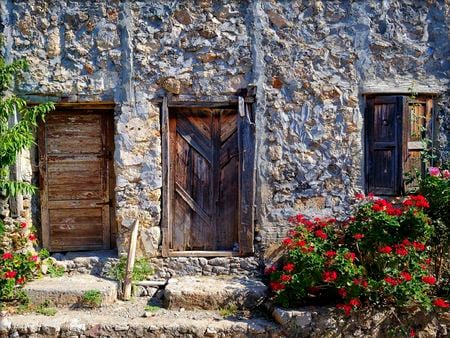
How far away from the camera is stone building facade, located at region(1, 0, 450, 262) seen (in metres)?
4.95

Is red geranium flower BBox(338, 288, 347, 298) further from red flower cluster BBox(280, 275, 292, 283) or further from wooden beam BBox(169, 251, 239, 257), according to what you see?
wooden beam BBox(169, 251, 239, 257)

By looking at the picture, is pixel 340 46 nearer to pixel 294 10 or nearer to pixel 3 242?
pixel 294 10

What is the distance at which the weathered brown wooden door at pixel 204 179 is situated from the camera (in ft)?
17.0

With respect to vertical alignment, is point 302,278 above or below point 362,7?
below

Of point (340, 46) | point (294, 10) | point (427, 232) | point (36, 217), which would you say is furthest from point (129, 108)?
point (427, 232)

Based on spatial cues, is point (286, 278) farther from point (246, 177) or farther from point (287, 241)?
point (246, 177)

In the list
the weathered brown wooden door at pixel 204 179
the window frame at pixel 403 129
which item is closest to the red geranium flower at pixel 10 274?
the weathered brown wooden door at pixel 204 179

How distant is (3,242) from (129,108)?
2155mm

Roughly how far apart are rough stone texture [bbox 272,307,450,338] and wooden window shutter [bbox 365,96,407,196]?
147 centimetres

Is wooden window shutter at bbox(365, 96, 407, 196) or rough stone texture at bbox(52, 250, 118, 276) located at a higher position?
wooden window shutter at bbox(365, 96, 407, 196)

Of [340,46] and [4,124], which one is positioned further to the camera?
[340,46]

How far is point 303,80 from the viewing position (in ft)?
16.5

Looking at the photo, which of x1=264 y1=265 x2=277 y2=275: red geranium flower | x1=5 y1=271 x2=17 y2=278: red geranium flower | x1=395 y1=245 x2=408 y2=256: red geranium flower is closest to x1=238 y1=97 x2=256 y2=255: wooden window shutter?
x1=264 y1=265 x2=277 y2=275: red geranium flower

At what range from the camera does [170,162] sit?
203 inches
